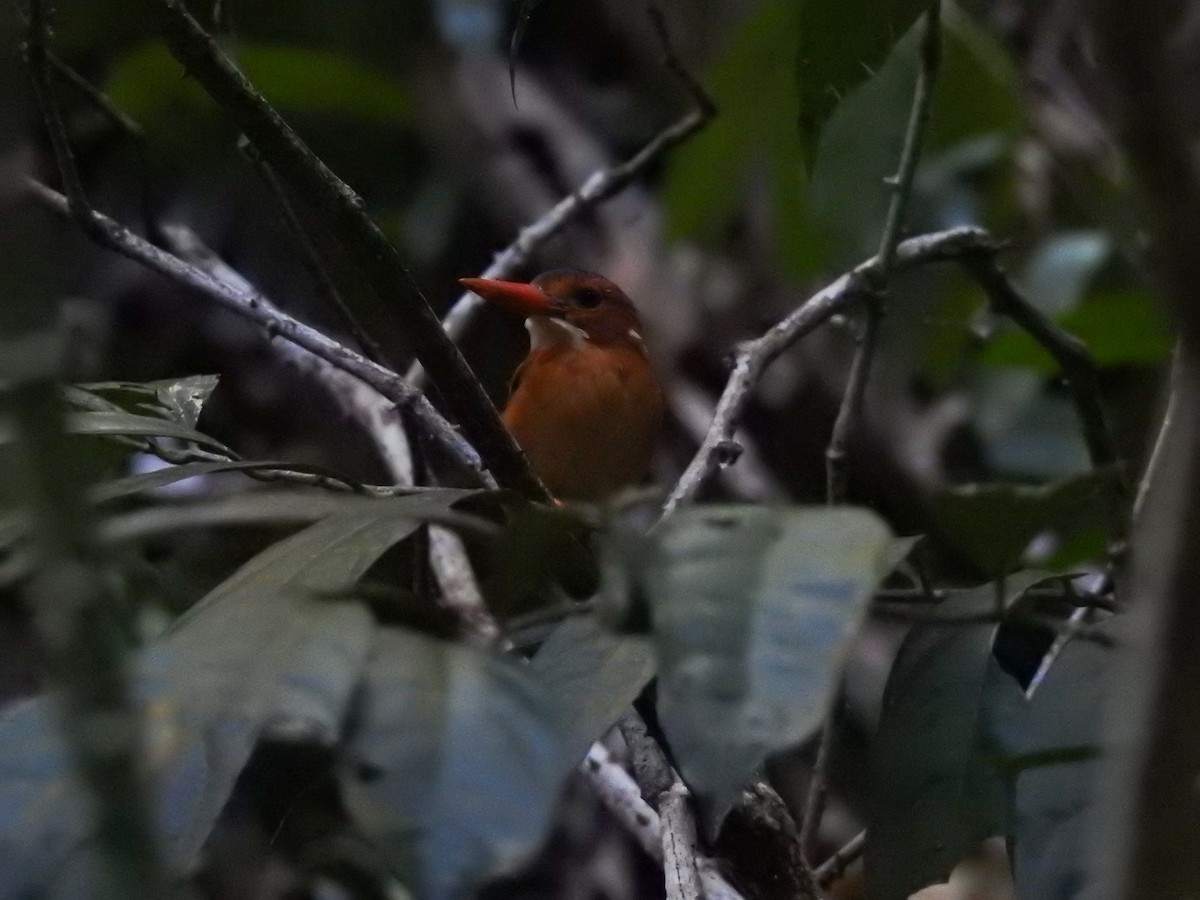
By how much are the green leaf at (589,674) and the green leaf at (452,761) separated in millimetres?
221

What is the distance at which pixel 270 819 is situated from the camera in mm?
1256

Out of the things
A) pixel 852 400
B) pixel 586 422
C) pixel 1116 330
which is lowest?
pixel 586 422

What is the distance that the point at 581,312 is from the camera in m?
3.33

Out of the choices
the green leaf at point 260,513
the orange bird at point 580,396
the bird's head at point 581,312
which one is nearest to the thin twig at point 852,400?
the green leaf at point 260,513

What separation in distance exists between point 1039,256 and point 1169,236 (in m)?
2.69

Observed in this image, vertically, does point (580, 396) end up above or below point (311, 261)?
below

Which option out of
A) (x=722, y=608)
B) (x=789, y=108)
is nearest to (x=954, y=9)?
(x=789, y=108)

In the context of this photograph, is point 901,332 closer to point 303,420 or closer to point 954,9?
point 954,9

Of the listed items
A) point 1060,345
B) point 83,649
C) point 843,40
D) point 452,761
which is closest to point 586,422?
point 1060,345

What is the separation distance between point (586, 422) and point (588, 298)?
0.41 m

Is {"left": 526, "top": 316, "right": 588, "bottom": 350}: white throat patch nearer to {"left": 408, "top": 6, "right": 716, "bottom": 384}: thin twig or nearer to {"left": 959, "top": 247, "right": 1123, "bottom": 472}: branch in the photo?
{"left": 408, "top": 6, "right": 716, "bottom": 384}: thin twig

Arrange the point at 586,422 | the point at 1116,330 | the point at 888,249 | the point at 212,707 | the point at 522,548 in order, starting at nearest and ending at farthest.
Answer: the point at 212,707, the point at 522,548, the point at 888,249, the point at 1116,330, the point at 586,422

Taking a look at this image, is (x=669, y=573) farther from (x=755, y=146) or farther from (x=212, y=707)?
(x=755, y=146)

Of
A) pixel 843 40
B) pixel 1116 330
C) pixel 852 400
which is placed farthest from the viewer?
pixel 1116 330
